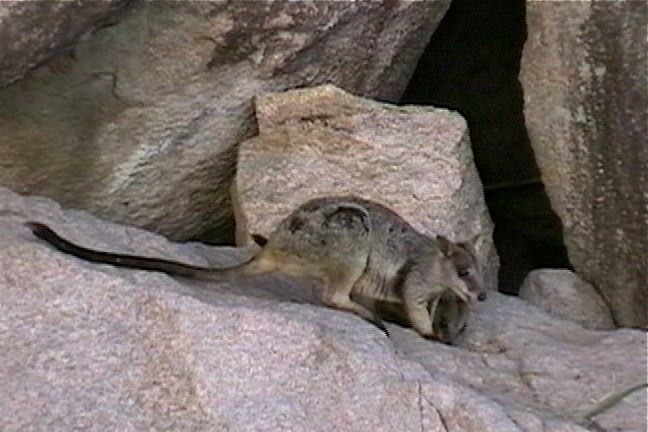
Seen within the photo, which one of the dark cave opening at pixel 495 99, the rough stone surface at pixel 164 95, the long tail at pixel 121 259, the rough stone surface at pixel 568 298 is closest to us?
the long tail at pixel 121 259

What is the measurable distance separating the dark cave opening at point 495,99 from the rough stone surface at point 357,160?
1.43 metres

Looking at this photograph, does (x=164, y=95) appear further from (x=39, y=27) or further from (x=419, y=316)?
(x=419, y=316)

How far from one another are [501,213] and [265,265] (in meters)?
2.37

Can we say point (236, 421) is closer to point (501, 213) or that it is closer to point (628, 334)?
point (628, 334)

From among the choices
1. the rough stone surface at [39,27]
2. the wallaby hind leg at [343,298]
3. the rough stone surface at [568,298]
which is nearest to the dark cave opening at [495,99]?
the rough stone surface at [568,298]

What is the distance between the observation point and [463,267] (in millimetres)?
3973

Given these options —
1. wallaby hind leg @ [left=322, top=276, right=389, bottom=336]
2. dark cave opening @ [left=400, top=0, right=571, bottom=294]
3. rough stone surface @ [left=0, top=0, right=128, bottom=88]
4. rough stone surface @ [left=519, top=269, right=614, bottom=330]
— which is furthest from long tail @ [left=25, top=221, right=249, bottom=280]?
dark cave opening @ [left=400, top=0, right=571, bottom=294]

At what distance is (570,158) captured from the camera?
4320 millimetres

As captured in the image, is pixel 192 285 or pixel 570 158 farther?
pixel 570 158

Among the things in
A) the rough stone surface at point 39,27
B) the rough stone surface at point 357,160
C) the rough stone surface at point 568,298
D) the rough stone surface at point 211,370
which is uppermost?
the rough stone surface at point 39,27

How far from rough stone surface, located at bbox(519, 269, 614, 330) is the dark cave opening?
1.10 metres

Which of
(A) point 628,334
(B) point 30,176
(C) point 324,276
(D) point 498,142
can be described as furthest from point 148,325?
(D) point 498,142

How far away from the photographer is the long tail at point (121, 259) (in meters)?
3.47

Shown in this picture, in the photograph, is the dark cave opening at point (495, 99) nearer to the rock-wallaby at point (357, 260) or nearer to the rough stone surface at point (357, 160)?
the rough stone surface at point (357, 160)
